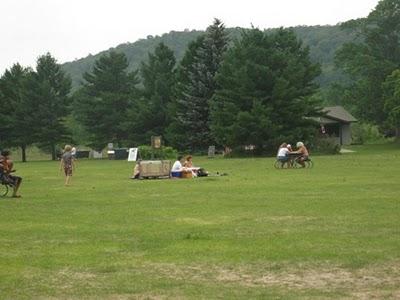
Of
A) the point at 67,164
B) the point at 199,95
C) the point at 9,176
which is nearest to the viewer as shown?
the point at 9,176

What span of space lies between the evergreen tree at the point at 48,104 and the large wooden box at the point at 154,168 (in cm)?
3965

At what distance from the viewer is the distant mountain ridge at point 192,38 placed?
104250 mm

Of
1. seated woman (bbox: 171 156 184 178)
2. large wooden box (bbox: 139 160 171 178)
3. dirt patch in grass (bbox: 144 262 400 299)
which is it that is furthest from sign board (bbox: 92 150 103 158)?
dirt patch in grass (bbox: 144 262 400 299)

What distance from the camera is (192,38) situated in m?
105

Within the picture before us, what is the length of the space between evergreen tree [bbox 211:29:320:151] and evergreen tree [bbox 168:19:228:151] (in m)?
3.84

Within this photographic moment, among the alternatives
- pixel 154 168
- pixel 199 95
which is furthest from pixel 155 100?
pixel 154 168

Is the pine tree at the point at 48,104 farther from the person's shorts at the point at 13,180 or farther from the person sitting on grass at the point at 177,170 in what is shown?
the person's shorts at the point at 13,180

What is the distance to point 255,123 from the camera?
4641cm

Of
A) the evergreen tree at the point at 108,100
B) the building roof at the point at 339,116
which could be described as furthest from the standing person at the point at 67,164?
the building roof at the point at 339,116

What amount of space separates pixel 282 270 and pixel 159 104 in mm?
55543

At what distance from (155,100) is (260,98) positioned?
679 inches

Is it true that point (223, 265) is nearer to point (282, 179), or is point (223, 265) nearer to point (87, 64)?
point (282, 179)

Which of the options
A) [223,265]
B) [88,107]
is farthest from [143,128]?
[223,265]

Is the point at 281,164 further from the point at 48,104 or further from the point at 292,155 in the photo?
the point at 48,104
